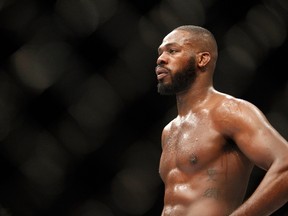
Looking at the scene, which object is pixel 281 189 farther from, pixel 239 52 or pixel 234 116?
pixel 239 52

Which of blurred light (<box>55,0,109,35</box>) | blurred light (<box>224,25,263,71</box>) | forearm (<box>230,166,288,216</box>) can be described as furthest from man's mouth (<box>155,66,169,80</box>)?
blurred light (<box>224,25,263,71</box>)

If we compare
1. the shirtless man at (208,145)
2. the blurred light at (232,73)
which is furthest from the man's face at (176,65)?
the blurred light at (232,73)

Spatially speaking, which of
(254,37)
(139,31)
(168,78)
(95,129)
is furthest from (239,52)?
(168,78)

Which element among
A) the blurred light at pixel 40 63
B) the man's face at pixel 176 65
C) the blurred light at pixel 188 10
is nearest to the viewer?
the man's face at pixel 176 65

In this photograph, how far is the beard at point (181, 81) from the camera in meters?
1.44

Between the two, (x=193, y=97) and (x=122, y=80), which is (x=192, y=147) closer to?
(x=193, y=97)

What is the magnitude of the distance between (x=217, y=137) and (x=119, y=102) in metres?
0.74

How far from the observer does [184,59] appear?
1441mm

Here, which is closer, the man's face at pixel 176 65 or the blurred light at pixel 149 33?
the man's face at pixel 176 65

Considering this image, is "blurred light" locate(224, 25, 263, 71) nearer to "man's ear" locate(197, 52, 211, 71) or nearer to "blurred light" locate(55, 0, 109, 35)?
"blurred light" locate(55, 0, 109, 35)

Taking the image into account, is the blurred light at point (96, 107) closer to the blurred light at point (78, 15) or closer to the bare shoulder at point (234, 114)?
the blurred light at point (78, 15)

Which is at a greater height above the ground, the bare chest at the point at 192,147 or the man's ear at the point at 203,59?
the man's ear at the point at 203,59

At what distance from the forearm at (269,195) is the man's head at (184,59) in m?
0.38

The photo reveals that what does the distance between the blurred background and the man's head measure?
0.51 metres
